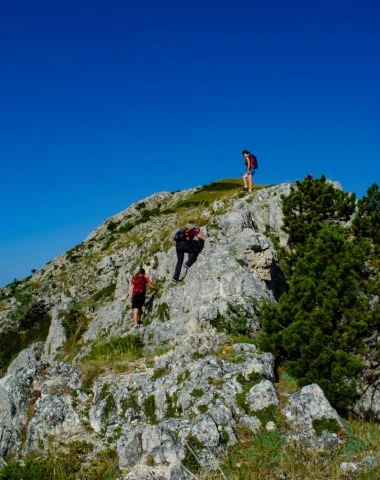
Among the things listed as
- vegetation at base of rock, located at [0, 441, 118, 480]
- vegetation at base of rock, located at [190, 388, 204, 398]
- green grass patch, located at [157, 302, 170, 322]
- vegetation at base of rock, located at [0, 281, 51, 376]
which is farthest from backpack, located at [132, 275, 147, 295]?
vegetation at base of rock, located at [0, 281, 51, 376]

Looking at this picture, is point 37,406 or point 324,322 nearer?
point 37,406

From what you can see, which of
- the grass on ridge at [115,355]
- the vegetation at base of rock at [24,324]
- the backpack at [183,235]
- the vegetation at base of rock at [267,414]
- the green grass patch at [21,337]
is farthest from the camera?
the vegetation at base of rock at [24,324]

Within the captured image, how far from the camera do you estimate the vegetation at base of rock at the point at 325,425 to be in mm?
8195

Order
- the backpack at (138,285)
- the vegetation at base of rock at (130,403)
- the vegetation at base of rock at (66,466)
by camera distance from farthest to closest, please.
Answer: the backpack at (138,285)
the vegetation at base of rock at (130,403)
the vegetation at base of rock at (66,466)

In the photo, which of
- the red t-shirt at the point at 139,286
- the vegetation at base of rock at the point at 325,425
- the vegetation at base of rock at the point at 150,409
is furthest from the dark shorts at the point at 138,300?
the vegetation at base of rock at the point at 325,425

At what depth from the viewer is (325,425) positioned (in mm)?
8297

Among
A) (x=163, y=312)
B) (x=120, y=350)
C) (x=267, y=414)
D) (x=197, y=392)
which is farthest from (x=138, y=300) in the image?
(x=267, y=414)

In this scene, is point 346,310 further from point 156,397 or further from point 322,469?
point 156,397

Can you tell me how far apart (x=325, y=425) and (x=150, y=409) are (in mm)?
4635

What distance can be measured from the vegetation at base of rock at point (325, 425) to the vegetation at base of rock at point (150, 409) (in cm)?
414

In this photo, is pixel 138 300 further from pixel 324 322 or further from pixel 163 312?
pixel 324 322

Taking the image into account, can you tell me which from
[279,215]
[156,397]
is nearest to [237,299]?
[156,397]

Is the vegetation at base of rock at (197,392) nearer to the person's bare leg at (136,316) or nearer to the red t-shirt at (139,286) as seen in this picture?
the person's bare leg at (136,316)

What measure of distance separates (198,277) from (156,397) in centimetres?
816
